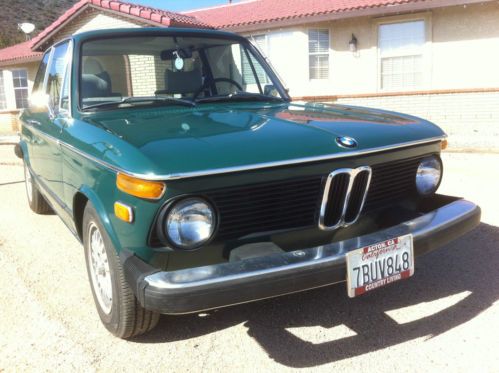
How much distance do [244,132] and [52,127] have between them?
1.71 meters

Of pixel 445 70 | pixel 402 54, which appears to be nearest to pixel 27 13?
pixel 402 54

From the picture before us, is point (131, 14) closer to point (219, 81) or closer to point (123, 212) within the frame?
point (219, 81)

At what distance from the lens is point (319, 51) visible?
507 inches

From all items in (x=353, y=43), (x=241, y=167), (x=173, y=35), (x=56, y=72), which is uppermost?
(x=353, y=43)

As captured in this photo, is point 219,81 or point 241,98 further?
point 219,81

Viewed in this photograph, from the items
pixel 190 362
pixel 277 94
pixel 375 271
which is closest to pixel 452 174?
pixel 277 94

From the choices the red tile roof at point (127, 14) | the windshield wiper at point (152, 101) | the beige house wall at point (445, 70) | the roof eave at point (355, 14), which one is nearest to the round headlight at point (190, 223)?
the windshield wiper at point (152, 101)

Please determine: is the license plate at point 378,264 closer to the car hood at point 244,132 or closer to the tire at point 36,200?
the car hood at point 244,132

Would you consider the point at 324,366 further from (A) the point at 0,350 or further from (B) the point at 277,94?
(B) the point at 277,94

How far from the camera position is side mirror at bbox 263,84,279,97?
152 inches

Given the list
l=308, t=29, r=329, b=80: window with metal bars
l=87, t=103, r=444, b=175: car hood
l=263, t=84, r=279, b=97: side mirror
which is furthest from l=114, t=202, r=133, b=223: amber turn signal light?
l=308, t=29, r=329, b=80: window with metal bars

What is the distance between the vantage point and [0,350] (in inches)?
104

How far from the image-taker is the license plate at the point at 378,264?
7.61 feet

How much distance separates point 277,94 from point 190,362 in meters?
2.23
